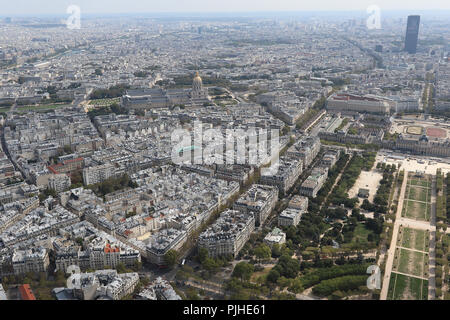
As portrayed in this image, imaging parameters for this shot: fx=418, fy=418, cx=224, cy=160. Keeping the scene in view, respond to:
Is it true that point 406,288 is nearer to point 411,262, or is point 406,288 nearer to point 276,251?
point 411,262

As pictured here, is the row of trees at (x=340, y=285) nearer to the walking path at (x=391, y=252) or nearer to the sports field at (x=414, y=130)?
the walking path at (x=391, y=252)

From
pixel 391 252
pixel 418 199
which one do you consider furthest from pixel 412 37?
pixel 391 252

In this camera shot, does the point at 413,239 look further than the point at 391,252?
Yes

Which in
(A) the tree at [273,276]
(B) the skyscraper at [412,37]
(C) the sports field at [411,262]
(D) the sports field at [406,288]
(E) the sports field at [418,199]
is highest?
(B) the skyscraper at [412,37]

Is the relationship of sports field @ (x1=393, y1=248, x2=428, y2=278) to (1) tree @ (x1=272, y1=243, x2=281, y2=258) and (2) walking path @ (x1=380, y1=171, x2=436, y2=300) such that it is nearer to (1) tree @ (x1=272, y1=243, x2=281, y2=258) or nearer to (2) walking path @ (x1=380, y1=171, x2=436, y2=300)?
(2) walking path @ (x1=380, y1=171, x2=436, y2=300)

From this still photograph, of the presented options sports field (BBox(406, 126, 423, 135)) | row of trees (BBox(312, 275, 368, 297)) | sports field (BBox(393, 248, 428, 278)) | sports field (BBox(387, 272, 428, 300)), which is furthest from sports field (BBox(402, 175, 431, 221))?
sports field (BBox(406, 126, 423, 135))

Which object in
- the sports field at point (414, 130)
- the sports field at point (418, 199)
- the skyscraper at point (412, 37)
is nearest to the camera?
the sports field at point (418, 199)

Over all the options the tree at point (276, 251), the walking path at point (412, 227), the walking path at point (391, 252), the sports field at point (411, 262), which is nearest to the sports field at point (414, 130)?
the walking path at point (412, 227)

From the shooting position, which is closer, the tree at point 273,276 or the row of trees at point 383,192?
Answer: the tree at point 273,276
